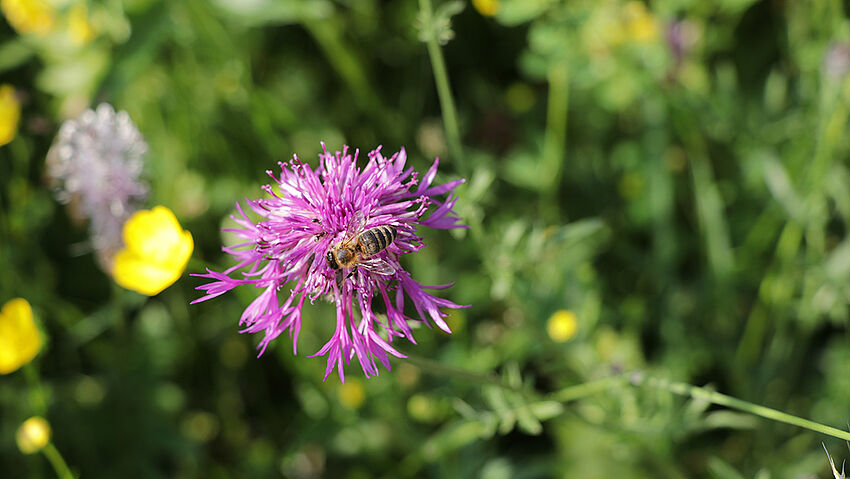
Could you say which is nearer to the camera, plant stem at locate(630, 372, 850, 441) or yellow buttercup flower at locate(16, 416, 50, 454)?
plant stem at locate(630, 372, 850, 441)

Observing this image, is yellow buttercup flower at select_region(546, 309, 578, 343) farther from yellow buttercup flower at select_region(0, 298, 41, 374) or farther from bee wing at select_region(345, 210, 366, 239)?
yellow buttercup flower at select_region(0, 298, 41, 374)

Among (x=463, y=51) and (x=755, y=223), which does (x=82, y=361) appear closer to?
(x=463, y=51)

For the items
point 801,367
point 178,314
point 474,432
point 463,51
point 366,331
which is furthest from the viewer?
point 463,51

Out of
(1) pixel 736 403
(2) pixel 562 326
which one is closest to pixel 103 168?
(2) pixel 562 326

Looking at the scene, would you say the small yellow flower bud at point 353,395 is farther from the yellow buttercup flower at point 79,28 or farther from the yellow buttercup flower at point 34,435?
the yellow buttercup flower at point 79,28

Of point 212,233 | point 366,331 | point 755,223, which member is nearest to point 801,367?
point 755,223

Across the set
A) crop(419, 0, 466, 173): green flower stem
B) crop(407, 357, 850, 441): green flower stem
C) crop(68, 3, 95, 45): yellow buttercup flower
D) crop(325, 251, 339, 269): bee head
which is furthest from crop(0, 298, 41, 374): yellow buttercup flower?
crop(419, 0, 466, 173): green flower stem

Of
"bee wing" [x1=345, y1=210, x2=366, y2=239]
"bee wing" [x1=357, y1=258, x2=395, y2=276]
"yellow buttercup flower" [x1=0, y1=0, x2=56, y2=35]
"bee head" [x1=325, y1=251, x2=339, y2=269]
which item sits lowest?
"bee wing" [x1=357, y1=258, x2=395, y2=276]
